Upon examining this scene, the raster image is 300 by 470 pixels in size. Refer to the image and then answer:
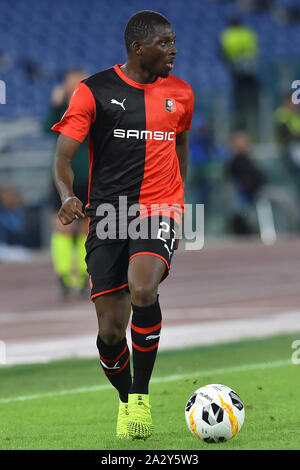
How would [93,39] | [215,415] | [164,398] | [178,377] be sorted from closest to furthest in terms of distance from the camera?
[215,415] → [164,398] → [178,377] → [93,39]

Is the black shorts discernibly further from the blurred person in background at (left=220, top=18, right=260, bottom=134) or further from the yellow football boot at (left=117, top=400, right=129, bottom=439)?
the blurred person in background at (left=220, top=18, right=260, bottom=134)

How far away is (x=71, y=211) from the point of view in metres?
5.32

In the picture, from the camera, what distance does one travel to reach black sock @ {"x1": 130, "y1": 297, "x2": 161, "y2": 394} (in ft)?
17.6

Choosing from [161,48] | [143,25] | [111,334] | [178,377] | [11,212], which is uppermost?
[11,212]

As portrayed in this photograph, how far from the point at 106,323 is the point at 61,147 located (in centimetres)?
98

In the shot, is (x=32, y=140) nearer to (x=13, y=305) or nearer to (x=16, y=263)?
(x=16, y=263)

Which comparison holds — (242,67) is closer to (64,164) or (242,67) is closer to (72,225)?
(72,225)

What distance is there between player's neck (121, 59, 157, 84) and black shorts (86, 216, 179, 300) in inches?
31.9

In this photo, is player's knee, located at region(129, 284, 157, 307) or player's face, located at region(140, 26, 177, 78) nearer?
player's knee, located at region(129, 284, 157, 307)

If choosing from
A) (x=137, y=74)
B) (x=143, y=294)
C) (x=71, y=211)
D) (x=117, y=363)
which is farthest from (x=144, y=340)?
(x=137, y=74)

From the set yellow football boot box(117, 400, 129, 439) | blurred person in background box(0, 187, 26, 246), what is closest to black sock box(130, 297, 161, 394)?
yellow football boot box(117, 400, 129, 439)

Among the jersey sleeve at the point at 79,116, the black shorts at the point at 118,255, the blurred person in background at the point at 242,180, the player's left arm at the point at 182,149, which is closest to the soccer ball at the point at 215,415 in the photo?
the black shorts at the point at 118,255

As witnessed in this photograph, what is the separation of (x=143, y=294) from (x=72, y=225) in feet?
24.9

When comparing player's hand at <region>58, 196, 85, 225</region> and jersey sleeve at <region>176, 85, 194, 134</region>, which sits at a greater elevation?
jersey sleeve at <region>176, 85, 194, 134</region>
